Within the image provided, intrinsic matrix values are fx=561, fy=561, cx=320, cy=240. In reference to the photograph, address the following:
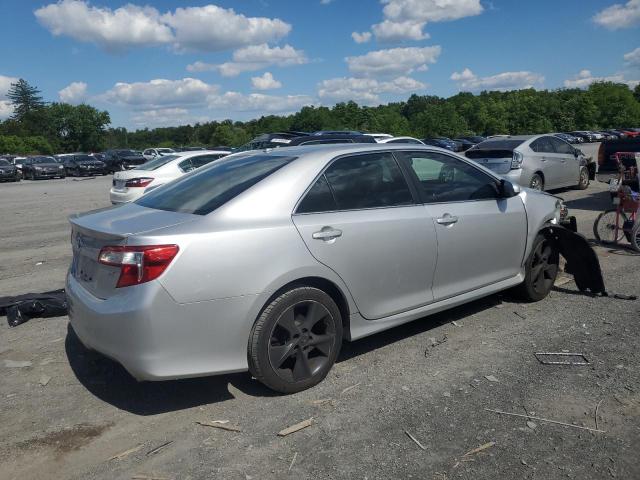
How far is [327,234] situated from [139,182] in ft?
31.5

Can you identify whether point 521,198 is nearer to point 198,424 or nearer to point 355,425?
point 355,425

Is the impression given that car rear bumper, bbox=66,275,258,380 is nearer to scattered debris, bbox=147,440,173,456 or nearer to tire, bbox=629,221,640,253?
scattered debris, bbox=147,440,173,456

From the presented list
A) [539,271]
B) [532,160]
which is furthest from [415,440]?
[532,160]

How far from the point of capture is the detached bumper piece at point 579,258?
557 centimetres

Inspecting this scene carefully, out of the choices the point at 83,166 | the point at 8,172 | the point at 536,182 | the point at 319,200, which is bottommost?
the point at 8,172

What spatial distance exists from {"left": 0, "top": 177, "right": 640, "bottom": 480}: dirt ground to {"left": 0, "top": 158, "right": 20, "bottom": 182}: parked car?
3392cm

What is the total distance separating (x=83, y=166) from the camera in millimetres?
37469

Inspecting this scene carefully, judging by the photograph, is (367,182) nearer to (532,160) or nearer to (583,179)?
(532,160)

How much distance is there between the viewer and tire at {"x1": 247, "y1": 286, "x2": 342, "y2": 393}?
11.7ft

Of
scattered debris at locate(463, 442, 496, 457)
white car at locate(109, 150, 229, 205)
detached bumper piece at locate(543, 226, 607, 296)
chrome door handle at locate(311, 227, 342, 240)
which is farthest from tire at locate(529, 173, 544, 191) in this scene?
scattered debris at locate(463, 442, 496, 457)

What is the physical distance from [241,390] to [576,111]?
4255 inches

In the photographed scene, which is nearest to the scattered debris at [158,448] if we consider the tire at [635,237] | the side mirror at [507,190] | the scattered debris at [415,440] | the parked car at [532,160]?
the scattered debris at [415,440]

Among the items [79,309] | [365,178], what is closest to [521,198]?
[365,178]

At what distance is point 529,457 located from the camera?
9.98 feet
